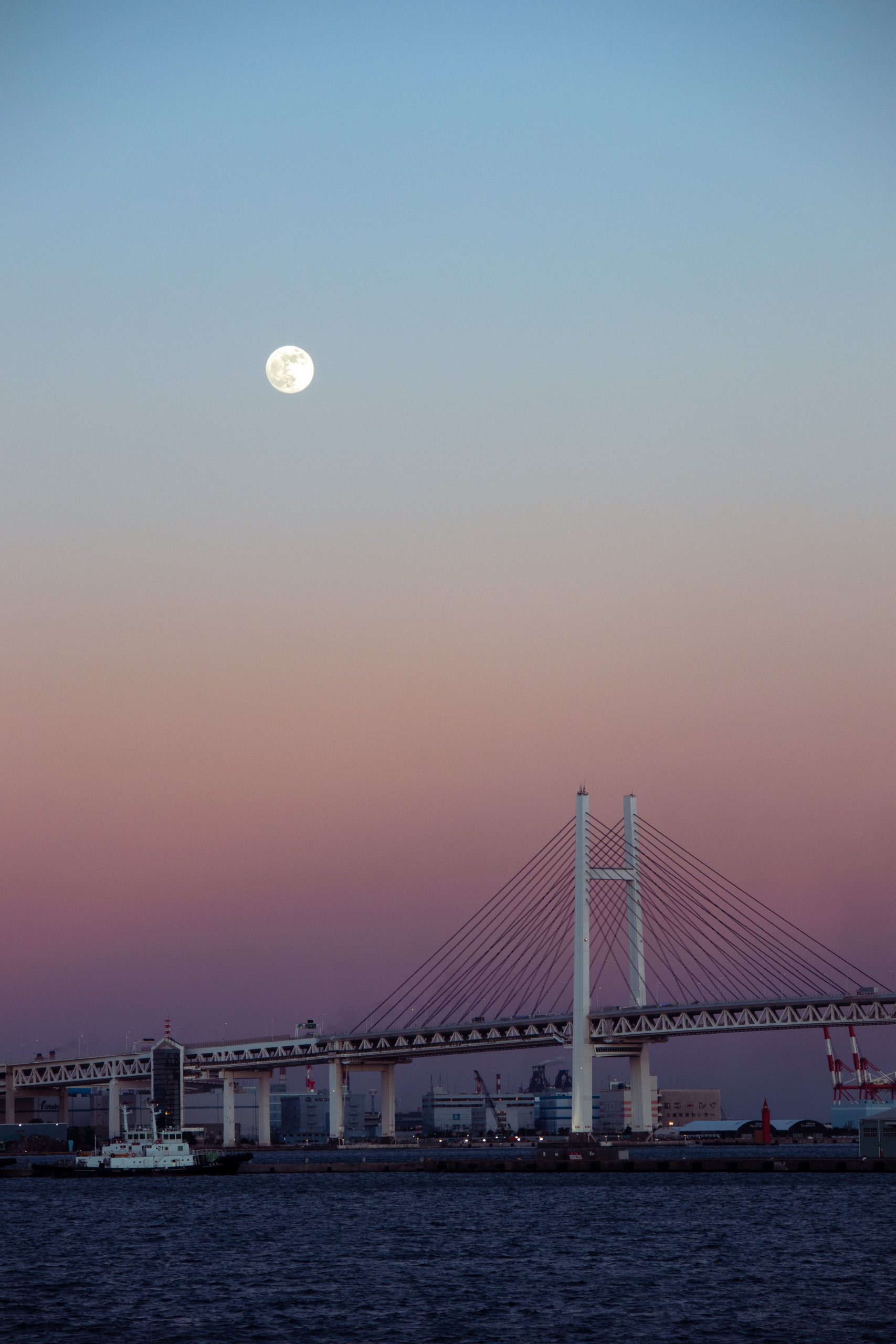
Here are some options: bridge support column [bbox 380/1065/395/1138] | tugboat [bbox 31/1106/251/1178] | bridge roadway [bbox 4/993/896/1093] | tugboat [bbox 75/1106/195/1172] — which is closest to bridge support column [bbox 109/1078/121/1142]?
bridge roadway [bbox 4/993/896/1093]

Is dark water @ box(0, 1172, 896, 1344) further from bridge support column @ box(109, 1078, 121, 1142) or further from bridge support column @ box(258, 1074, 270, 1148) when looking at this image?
bridge support column @ box(109, 1078, 121, 1142)

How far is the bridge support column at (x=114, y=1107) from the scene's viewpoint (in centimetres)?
13650

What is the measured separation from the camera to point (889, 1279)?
36438 millimetres

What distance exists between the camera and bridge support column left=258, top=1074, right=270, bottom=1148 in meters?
137

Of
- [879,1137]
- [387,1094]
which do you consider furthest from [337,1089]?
[879,1137]

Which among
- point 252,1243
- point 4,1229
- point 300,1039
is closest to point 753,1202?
point 252,1243

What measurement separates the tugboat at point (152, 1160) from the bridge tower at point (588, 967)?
1819 cm

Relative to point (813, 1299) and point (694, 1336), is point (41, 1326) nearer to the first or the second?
point (694, 1336)

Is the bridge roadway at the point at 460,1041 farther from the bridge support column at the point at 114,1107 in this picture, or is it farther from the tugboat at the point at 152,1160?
the tugboat at the point at 152,1160

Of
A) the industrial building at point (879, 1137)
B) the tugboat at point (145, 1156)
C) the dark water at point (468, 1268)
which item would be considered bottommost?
the tugboat at point (145, 1156)

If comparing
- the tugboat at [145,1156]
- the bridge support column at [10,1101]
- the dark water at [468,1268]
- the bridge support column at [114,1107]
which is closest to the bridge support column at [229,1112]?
the bridge support column at [114,1107]

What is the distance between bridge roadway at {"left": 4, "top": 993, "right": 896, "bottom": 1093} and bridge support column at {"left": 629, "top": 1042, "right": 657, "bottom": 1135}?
1019 millimetres

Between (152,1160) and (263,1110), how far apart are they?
56.7 metres

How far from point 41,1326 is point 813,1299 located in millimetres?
Answer: 15466
